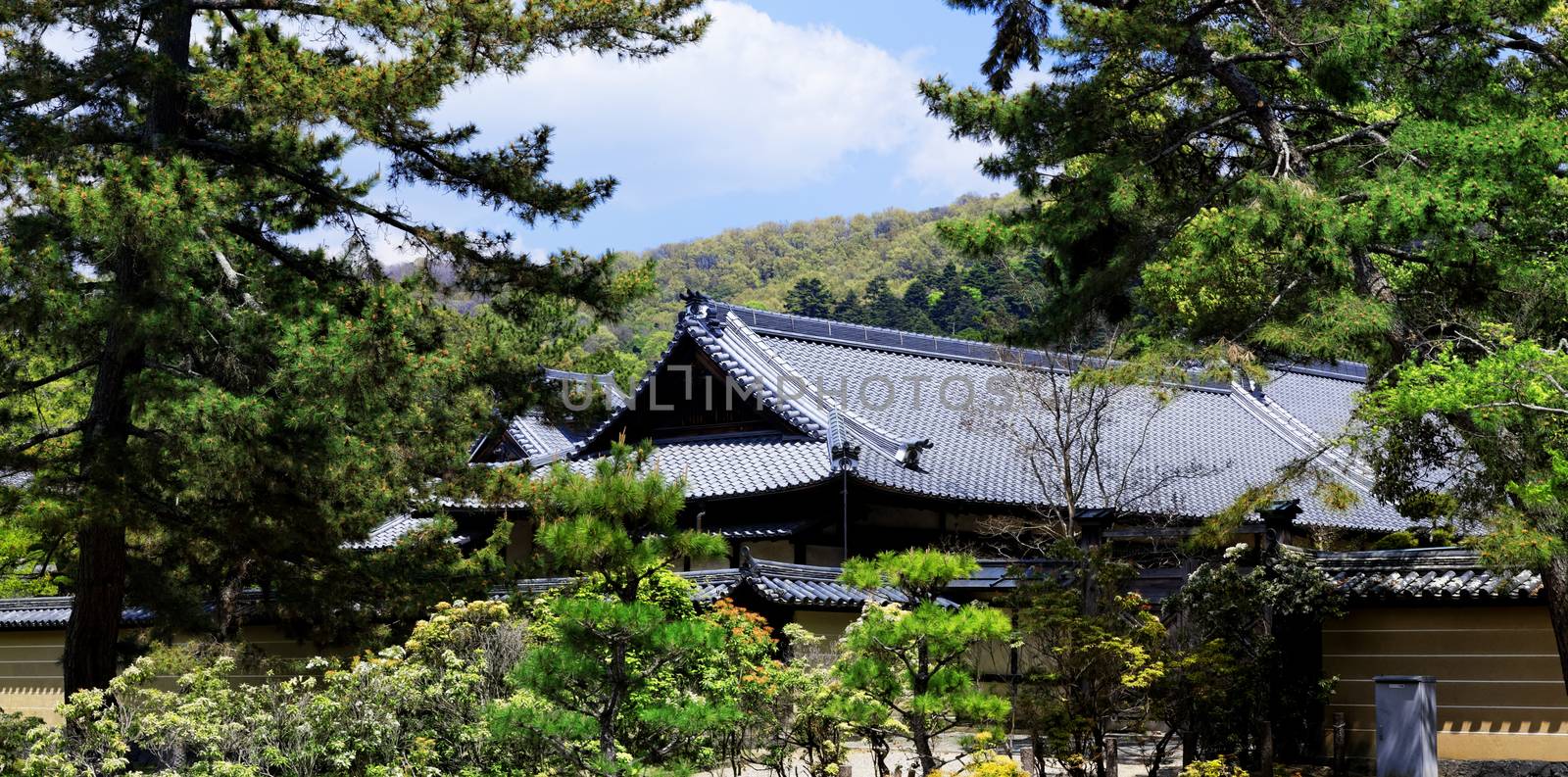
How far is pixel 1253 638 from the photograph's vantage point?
12648 millimetres

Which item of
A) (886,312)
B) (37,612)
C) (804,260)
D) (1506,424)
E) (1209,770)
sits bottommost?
(1209,770)

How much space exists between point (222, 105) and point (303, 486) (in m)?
3.24

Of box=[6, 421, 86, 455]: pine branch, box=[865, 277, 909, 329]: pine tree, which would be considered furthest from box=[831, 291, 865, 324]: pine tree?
box=[6, 421, 86, 455]: pine branch

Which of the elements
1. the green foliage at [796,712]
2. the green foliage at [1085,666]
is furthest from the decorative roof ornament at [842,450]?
the green foliage at [796,712]

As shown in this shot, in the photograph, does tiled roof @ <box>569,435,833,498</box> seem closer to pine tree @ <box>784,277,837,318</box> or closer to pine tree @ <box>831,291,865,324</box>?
pine tree @ <box>831,291,865,324</box>

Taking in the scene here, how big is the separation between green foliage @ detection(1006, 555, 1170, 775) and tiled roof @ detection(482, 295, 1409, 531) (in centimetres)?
398

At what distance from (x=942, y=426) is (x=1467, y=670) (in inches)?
350

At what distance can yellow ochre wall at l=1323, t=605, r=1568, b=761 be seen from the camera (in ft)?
41.1

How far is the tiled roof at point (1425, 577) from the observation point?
12.5 meters

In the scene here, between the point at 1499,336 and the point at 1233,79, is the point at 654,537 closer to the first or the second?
the point at 1499,336

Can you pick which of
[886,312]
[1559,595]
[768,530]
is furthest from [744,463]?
[886,312]

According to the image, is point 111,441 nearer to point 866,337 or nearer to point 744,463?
point 744,463

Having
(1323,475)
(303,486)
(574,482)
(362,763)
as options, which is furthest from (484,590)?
(1323,475)

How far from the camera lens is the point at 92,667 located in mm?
11336
